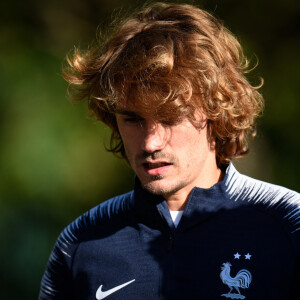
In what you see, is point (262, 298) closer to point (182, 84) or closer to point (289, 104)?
point (182, 84)

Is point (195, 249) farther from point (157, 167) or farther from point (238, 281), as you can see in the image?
point (157, 167)

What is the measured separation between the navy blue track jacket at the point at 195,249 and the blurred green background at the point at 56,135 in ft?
14.0

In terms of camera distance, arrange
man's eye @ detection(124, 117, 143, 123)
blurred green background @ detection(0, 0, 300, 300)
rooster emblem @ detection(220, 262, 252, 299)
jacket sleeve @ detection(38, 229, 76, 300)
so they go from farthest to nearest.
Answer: blurred green background @ detection(0, 0, 300, 300)
jacket sleeve @ detection(38, 229, 76, 300)
man's eye @ detection(124, 117, 143, 123)
rooster emblem @ detection(220, 262, 252, 299)

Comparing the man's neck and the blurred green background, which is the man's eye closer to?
the man's neck

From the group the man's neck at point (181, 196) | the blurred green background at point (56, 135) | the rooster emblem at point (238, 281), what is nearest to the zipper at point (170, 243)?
the man's neck at point (181, 196)

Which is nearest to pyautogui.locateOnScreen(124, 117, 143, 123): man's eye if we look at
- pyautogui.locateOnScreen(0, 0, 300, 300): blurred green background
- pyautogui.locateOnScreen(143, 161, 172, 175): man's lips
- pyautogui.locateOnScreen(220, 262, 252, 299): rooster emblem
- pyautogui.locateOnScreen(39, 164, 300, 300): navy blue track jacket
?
pyautogui.locateOnScreen(143, 161, 172, 175): man's lips

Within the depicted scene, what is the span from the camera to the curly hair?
105 inches

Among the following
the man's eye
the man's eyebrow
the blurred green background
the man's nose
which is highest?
the blurred green background

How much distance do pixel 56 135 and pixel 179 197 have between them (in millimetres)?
4612

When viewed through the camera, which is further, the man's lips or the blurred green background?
the blurred green background

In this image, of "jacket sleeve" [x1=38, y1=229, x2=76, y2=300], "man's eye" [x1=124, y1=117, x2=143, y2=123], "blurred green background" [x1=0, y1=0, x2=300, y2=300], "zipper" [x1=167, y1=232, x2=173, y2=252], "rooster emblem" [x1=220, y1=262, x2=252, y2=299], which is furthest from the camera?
"blurred green background" [x1=0, y1=0, x2=300, y2=300]

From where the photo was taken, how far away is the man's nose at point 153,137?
255 cm

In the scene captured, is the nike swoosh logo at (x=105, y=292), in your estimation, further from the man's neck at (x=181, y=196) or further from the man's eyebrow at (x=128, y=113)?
the man's eyebrow at (x=128, y=113)

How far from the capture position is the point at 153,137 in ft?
8.45
